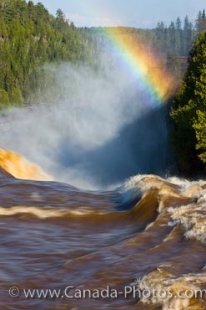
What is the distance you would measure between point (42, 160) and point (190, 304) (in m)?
44.2

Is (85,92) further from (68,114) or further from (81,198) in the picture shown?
(81,198)

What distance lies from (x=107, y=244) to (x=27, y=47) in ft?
354

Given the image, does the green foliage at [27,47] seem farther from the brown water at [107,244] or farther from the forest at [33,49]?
the brown water at [107,244]

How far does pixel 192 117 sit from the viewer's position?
110 ft

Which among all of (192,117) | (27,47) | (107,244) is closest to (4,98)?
(27,47)

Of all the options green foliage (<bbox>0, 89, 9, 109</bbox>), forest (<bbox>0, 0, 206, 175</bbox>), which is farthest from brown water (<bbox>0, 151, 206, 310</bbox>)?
green foliage (<bbox>0, 89, 9, 109</bbox>)

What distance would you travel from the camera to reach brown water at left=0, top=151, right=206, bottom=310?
27.8 feet

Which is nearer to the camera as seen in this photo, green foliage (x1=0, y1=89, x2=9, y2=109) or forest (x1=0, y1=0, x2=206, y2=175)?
green foliage (x1=0, y1=89, x2=9, y2=109)

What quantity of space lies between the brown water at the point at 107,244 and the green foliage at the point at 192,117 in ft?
51.8

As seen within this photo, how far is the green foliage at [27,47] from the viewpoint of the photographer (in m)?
107

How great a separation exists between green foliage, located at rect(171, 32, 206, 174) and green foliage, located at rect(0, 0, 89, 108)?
57.4 metres

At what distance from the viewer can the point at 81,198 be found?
1669 cm

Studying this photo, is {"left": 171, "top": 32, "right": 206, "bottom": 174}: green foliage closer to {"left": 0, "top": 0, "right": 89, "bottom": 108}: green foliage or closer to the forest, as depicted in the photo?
the forest

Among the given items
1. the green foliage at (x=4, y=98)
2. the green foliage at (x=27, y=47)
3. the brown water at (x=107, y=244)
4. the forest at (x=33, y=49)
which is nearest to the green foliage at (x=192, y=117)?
the brown water at (x=107, y=244)
